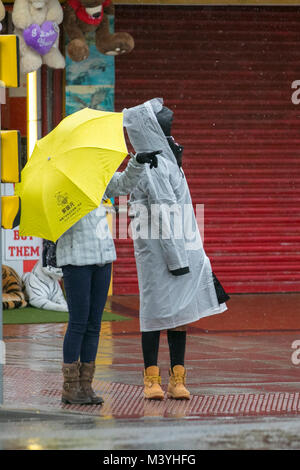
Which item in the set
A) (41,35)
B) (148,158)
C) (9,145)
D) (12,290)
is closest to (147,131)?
(148,158)

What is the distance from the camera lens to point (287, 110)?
47.2ft

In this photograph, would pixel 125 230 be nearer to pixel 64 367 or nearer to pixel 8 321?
pixel 8 321

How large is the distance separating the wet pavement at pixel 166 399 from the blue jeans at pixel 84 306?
0.39m

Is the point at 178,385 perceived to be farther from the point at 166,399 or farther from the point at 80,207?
the point at 80,207

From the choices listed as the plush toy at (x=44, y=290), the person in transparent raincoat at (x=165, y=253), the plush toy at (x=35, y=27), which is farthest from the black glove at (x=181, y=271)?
the plush toy at (x=35, y=27)

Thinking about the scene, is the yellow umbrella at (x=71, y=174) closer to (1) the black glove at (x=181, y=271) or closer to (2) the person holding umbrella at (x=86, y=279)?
(2) the person holding umbrella at (x=86, y=279)

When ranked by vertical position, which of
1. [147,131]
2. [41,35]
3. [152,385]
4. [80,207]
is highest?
[41,35]

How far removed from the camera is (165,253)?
7207mm

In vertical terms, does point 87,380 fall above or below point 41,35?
below

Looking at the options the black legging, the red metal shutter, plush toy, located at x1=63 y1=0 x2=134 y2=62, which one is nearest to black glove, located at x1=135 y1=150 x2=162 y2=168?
the black legging

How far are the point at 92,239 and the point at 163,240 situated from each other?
0.54 metres

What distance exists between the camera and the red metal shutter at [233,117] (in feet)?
46.0

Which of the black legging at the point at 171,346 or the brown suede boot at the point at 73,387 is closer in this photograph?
the brown suede boot at the point at 73,387
